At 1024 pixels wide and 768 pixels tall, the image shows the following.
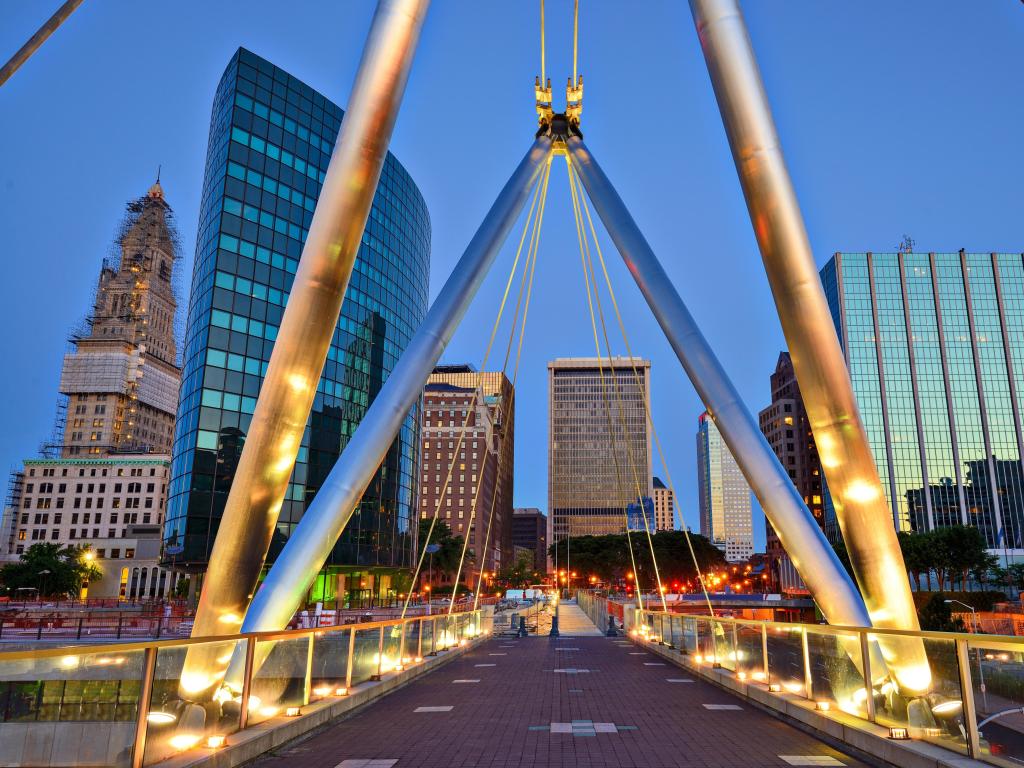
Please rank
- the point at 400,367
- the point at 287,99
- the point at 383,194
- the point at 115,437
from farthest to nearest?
the point at 115,437
the point at 383,194
the point at 287,99
the point at 400,367

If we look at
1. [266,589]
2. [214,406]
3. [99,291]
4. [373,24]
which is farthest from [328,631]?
[99,291]

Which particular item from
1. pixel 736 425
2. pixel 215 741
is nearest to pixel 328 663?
pixel 215 741

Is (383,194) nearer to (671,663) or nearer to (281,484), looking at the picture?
(671,663)

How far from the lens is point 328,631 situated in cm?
1128

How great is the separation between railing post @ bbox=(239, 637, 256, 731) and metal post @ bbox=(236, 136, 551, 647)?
10.2 ft

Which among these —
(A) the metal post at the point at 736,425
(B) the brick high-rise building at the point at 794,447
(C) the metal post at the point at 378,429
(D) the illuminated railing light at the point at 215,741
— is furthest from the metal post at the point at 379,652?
(B) the brick high-rise building at the point at 794,447

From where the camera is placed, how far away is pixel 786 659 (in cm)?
1168

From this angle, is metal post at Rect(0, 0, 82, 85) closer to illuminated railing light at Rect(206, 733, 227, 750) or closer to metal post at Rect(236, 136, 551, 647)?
metal post at Rect(236, 136, 551, 647)

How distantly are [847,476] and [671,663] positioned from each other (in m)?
10.3

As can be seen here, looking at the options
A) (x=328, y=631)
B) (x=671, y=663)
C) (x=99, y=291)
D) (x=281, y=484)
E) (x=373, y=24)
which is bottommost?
(x=671, y=663)

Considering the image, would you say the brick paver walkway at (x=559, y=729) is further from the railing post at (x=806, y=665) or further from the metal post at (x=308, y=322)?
the metal post at (x=308, y=322)

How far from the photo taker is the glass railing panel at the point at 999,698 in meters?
5.95

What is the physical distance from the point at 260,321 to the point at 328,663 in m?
45.5

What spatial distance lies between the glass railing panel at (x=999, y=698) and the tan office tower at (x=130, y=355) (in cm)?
16491
